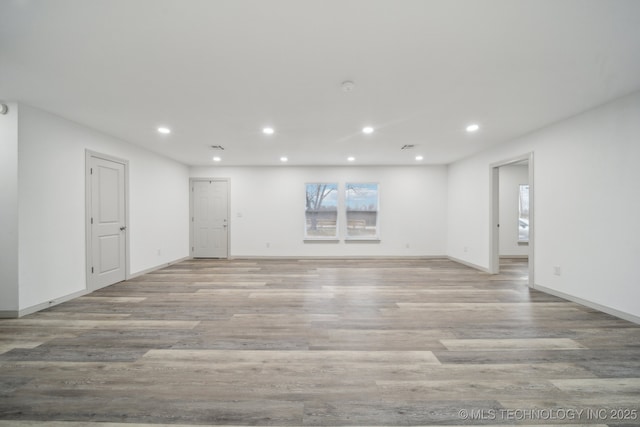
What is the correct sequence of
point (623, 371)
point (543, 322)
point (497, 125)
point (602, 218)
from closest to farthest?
point (623, 371), point (543, 322), point (602, 218), point (497, 125)

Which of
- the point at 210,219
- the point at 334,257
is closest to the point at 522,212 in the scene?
the point at 334,257

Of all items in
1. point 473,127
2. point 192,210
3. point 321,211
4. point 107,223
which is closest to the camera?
point 473,127

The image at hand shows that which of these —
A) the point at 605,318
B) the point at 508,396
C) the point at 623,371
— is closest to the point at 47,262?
the point at 508,396

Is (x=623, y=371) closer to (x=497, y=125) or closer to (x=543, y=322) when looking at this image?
(x=543, y=322)

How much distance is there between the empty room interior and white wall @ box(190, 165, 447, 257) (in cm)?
119

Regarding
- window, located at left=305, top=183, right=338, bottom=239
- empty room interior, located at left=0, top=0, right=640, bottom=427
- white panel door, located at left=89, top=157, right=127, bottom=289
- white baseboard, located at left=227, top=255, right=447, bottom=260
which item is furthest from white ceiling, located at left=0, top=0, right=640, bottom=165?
white baseboard, located at left=227, top=255, right=447, bottom=260

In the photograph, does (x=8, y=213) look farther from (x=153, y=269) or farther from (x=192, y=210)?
(x=192, y=210)

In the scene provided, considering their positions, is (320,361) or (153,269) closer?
(320,361)

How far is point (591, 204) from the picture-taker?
10.5 ft

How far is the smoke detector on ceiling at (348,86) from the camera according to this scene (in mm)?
2455

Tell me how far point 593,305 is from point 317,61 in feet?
14.9

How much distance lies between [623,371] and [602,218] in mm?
2080

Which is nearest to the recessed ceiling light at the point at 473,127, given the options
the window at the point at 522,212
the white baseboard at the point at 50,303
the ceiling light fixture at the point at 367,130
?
the ceiling light fixture at the point at 367,130

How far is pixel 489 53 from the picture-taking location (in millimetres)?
2031
